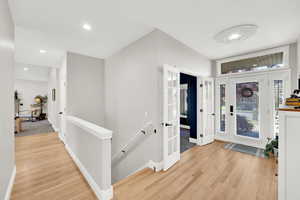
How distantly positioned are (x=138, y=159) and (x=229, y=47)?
3780mm

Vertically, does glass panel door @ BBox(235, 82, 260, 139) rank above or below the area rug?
above

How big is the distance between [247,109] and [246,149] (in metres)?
1.19

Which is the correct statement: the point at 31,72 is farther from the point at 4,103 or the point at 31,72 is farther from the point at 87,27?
the point at 4,103

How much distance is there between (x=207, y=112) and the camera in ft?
12.5

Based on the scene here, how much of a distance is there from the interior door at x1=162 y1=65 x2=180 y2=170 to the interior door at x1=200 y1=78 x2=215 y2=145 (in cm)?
136

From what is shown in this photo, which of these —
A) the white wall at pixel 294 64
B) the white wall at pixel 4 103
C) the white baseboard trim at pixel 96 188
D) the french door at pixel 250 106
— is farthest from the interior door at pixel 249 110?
the white wall at pixel 4 103

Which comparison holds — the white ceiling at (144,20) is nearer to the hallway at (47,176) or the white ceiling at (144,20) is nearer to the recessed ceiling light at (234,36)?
the recessed ceiling light at (234,36)

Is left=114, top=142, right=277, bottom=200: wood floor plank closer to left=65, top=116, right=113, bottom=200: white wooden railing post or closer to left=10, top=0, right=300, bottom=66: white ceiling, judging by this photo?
left=65, top=116, right=113, bottom=200: white wooden railing post

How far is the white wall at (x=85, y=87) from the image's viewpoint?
3510 mm

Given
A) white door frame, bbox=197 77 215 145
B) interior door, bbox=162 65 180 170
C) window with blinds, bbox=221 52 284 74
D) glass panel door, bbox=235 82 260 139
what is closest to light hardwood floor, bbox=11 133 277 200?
interior door, bbox=162 65 180 170

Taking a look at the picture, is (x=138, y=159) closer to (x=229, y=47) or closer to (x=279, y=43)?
(x=229, y=47)

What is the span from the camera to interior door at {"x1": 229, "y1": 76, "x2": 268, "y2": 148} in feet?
11.3

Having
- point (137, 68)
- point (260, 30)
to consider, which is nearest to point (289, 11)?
point (260, 30)

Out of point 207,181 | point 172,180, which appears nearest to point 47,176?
point 172,180
